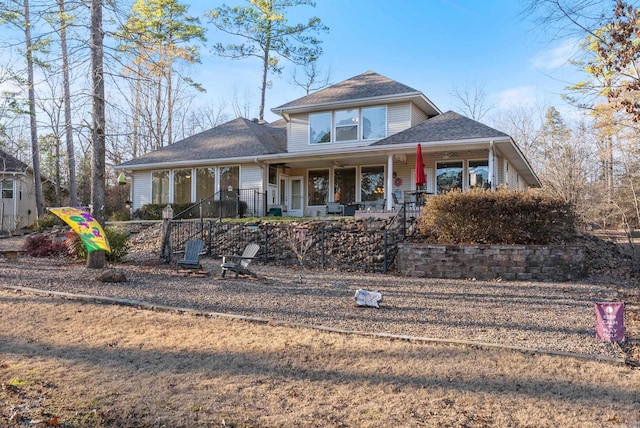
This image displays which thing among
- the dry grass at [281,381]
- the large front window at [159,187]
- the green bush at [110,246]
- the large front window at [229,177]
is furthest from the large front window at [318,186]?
the dry grass at [281,381]

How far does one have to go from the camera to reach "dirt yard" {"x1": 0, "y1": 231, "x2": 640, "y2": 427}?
3.17 meters

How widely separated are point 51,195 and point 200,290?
27.9m

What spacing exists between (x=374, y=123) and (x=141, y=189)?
37.4 ft

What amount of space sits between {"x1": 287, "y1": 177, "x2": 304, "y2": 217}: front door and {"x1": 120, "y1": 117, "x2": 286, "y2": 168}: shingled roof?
154 centimetres

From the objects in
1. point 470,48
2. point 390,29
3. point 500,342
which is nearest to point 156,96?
point 390,29

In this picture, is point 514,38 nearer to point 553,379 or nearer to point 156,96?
point 553,379

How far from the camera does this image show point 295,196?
19.7 meters

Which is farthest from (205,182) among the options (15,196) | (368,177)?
(15,196)

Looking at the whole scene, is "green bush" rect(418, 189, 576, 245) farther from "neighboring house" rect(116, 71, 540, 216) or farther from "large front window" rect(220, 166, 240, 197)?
"large front window" rect(220, 166, 240, 197)

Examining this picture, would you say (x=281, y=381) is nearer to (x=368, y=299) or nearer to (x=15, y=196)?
(x=368, y=299)

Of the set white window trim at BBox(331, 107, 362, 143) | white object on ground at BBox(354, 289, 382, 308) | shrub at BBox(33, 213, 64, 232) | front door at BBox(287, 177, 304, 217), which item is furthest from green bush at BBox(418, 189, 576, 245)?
shrub at BBox(33, 213, 64, 232)

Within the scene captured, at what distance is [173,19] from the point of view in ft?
85.7

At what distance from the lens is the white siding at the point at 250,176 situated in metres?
18.4

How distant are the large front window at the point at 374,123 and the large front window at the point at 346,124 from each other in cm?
37
